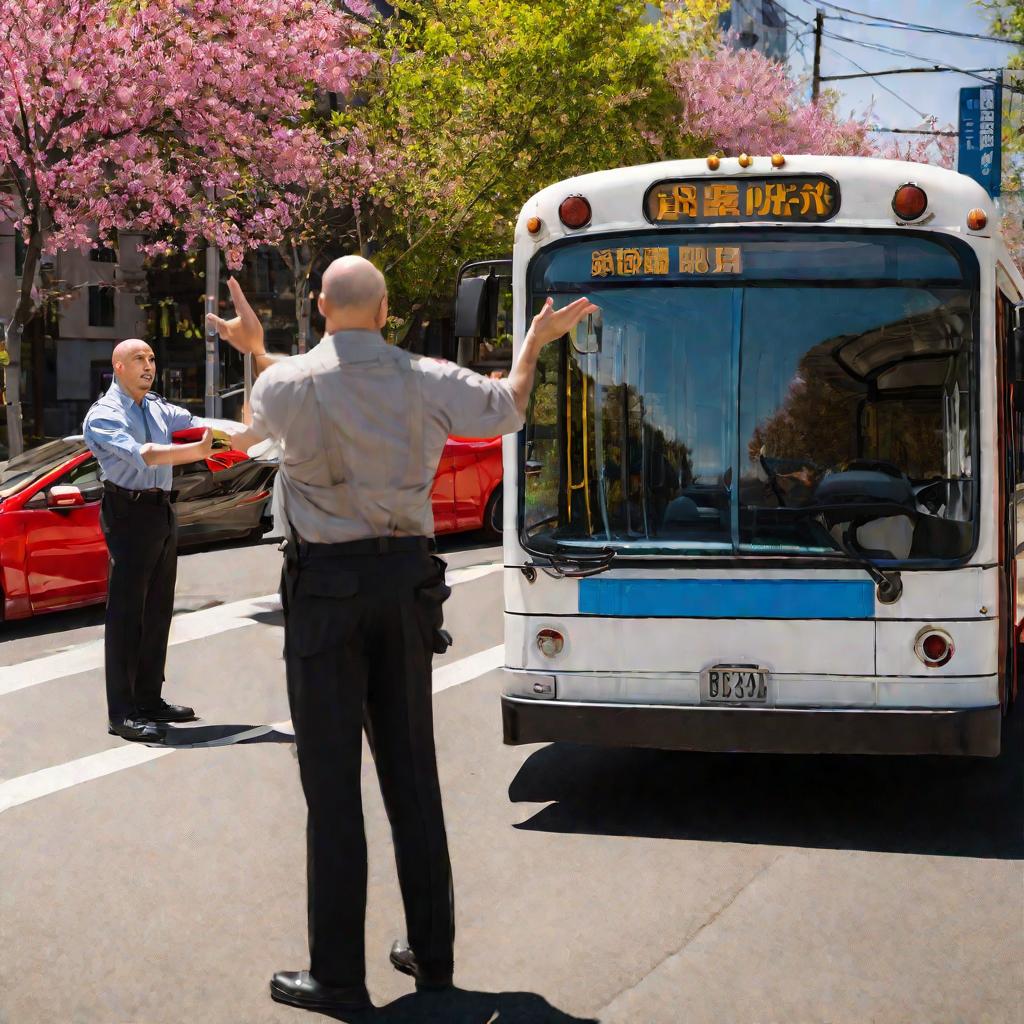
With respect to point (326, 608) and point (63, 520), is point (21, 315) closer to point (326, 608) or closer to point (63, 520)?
point (63, 520)

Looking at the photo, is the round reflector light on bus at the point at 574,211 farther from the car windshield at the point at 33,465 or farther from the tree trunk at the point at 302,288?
the tree trunk at the point at 302,288

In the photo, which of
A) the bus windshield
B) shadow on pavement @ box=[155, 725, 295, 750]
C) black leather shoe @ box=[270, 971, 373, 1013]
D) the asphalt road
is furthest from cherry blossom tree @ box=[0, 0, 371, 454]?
black leather shoe @ box=[270, 971, 373, 1013]

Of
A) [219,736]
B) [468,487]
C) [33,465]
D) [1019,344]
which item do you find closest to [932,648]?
[1019,344]

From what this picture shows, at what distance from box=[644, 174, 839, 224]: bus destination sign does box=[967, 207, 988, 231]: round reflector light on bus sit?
53 cm

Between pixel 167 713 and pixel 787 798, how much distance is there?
3.30 m

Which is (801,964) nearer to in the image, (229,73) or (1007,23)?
(229,73)

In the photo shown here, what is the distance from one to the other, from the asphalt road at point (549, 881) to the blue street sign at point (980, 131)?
57.3ft

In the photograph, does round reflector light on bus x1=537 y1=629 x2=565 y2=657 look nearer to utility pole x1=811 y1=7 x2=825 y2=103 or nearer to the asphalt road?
the asphalt road

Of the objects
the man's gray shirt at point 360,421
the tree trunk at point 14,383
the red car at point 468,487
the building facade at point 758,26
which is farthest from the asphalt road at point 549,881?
the building facade at point 758,26

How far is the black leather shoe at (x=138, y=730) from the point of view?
25.0 feet

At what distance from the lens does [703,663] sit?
6246 mm

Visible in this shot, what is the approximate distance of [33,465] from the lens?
38.8ft

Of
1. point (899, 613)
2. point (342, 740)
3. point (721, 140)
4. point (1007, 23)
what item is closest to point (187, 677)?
point (899, 613)

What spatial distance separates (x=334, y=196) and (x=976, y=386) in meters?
19.3
